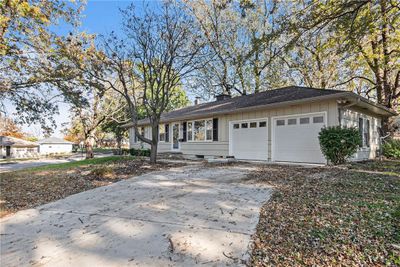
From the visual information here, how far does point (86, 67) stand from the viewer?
31.9 ft

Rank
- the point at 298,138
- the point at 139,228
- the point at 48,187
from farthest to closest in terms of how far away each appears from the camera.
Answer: the point at 298,138 → the point at 48,187 → the point at 139,228

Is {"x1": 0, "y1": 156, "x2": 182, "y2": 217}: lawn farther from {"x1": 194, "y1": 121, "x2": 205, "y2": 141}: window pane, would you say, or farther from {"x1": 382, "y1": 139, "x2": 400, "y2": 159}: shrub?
{"x1": 382, "y1": 139, "x2": 400, "y2": 159}: shrub

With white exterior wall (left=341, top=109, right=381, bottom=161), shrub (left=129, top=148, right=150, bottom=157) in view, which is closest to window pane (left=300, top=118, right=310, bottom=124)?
white exterior wall (left=341, top=109, right=381, bottom=161)

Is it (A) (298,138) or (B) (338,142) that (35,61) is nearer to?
(A) (298,138)

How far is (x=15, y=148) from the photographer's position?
3606 cm

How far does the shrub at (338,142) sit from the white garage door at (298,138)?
65cm

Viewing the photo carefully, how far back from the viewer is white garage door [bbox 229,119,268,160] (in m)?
11.0

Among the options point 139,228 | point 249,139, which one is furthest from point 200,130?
point 139,228

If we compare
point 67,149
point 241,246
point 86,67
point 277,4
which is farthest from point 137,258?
point 67,149

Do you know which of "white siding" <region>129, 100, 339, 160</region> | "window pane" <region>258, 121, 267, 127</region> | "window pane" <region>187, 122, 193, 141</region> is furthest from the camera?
"window pane" <region>187, 122, 193, 141</region>

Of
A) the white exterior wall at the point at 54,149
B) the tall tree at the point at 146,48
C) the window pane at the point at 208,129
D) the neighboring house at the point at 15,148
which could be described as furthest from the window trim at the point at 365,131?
the white exterior wall at the point at 54,149

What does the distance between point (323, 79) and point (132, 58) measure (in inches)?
597

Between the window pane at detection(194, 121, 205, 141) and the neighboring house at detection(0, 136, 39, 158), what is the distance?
32.2m

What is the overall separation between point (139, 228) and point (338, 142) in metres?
7.42
